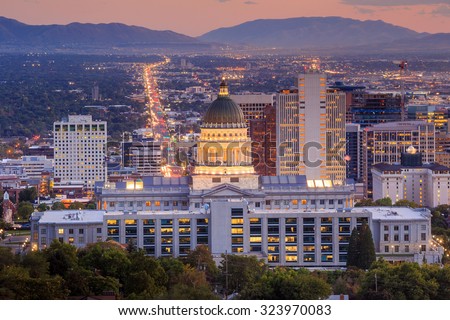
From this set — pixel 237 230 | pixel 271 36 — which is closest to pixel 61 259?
pixel 237 230

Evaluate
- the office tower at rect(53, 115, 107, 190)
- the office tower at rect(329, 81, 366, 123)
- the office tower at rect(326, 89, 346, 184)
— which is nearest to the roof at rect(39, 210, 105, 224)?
the office tower at rect(326, 89, 346, 184)

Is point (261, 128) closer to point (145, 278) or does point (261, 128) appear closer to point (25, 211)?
point (25, 211)

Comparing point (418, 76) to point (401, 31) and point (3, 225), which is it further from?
point (401, 31)

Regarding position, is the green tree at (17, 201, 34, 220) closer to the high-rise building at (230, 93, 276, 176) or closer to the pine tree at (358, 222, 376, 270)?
the high-rise building at (230, 93, 276, 176)

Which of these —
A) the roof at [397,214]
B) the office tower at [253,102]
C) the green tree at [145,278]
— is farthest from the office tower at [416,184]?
the green tree at [145,278]

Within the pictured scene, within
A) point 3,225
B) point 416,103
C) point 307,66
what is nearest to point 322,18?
point 3,225

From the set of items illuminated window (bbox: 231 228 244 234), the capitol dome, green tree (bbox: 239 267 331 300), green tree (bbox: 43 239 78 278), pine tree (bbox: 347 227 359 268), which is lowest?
pine tree (bbox: 347 227 359 268)

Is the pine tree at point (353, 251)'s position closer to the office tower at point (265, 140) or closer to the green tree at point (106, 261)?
the green tree at point (106, 261)
